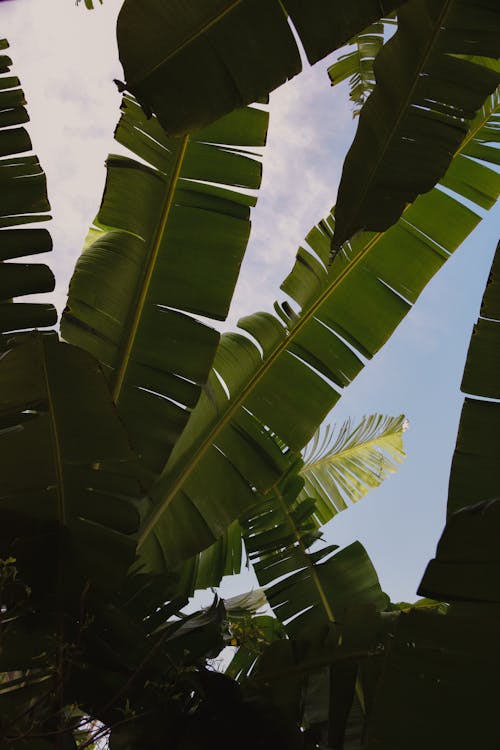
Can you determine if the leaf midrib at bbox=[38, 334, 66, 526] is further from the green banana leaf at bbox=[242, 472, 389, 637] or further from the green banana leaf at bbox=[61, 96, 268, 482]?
the green banana leaf at bbox=[242, 472, 389, 637]

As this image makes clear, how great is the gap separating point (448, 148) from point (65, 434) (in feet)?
3.86

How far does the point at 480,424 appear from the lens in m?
1.55

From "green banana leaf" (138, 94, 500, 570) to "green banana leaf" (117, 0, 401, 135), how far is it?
1097 millimetres

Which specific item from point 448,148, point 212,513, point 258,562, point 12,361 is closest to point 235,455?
point 212,513

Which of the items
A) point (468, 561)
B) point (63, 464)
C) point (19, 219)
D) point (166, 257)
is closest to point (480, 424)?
point (468, 561)

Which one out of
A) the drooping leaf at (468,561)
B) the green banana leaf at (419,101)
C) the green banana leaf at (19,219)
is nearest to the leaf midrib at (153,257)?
the green banana leaf at (19,219)

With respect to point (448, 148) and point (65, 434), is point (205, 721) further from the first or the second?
point (448, 148)

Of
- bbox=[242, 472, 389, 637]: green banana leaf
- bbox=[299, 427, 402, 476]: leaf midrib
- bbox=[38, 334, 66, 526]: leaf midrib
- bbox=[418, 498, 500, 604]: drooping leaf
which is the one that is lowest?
bbox=[242, 472, 389, 637]: green banana leaf

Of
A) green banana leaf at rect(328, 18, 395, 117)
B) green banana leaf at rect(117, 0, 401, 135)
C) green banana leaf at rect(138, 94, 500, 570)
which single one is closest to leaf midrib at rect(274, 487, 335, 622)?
green banana leaf at rect(138, 94, 500, 570)

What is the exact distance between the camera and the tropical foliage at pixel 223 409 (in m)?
1.47

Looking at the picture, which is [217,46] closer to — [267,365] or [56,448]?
[56,448]

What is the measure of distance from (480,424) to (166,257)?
1.30 m

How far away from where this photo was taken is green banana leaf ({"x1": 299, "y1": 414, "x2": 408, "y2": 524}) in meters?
3.86

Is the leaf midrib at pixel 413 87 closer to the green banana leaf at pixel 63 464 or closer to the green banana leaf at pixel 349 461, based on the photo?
the green banana leaf at pixel 63 464
